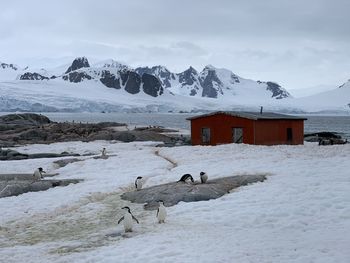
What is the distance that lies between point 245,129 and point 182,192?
23.8 meters

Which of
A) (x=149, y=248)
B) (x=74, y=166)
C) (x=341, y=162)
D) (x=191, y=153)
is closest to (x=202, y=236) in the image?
(x=149, y=248)

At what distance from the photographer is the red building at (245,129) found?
44.8 meters

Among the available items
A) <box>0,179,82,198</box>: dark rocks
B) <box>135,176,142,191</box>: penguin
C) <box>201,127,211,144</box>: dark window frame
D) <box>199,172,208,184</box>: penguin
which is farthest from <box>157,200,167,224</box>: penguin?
<box>201,127,211,144</box>: dark window frame

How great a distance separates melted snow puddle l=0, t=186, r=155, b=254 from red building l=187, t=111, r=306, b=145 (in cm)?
2341

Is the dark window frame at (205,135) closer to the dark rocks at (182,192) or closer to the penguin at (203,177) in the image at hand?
the dark rocks at (182,192)

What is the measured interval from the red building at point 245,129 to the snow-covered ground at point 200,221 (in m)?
12.8

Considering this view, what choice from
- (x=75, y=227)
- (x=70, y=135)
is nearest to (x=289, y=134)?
(x=70, y=135)

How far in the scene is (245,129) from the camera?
45125 mm

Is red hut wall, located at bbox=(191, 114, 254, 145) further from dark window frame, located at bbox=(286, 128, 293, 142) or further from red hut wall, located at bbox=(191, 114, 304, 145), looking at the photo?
dark window frame, located at bbox=(286, 128, 293, 142)

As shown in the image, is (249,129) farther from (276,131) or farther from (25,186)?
(25,186)

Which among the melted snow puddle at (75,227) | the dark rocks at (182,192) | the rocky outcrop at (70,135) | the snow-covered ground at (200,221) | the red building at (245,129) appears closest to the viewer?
the snow-covered ground at (200,221)

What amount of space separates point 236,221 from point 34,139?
48.2 metres

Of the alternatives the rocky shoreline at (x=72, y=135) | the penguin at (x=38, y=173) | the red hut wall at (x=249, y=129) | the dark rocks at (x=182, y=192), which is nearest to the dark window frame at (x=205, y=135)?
the red hut wall at (x=249, y=129)

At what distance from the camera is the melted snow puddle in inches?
647
